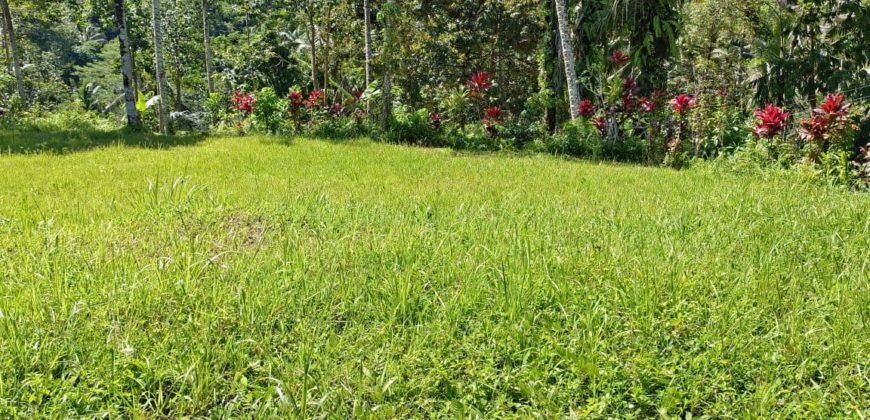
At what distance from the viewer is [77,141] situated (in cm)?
964

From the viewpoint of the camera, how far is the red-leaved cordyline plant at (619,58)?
11.4m

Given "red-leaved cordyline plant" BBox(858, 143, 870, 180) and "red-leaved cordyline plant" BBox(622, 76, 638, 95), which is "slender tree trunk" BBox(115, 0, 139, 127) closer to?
"red-leaved cordyline plant" BBox(622, 76, 638, 95)

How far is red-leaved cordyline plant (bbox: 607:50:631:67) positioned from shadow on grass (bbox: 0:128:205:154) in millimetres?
8222

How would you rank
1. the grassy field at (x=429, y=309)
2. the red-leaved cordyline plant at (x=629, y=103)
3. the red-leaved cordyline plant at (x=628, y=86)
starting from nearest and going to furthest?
the grassy field at (x=429, y=309)
the red-leaved cordyline plant at (x=629, y=103)
the red-leaved cordyline plant at (x=628, y=86)

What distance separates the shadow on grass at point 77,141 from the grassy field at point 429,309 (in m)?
4.77

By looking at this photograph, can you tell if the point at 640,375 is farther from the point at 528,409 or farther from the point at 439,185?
the point at 439,185

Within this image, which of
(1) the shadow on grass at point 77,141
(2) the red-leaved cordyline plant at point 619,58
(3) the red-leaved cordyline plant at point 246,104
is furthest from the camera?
(3) the red-leaved cordyline plant at point 246,104

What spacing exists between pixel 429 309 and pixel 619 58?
1013cm

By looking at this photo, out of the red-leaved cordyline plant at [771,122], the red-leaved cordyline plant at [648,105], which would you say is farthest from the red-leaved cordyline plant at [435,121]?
the red-leaved cordyline plant at [771,122]

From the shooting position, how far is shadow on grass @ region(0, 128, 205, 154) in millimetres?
8656

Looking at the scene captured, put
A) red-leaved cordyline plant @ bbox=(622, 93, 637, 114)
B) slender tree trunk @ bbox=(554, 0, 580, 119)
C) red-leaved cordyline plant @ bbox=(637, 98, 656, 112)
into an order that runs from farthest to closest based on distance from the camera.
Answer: red-leaved cordyline plant @ bbox=(622, 93, 637, 114) < slender tree trunk @ bbox=(554, 0, 580, 119) < red-leaved cordyline plant @ bbox=(637, 98, 656, 112)

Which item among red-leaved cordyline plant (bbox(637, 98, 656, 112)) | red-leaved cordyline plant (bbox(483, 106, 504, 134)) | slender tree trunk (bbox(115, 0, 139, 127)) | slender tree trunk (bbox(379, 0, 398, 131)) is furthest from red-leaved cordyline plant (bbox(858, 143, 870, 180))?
slender tree trunk (bbox(115, 0, 139, 127))

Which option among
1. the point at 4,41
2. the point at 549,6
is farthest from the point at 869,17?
the point at 4,41

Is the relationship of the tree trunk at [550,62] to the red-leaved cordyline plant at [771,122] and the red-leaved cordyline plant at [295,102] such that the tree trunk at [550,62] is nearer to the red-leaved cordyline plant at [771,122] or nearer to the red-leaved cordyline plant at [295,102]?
the red-leaved cordyline plant at [771,122]
